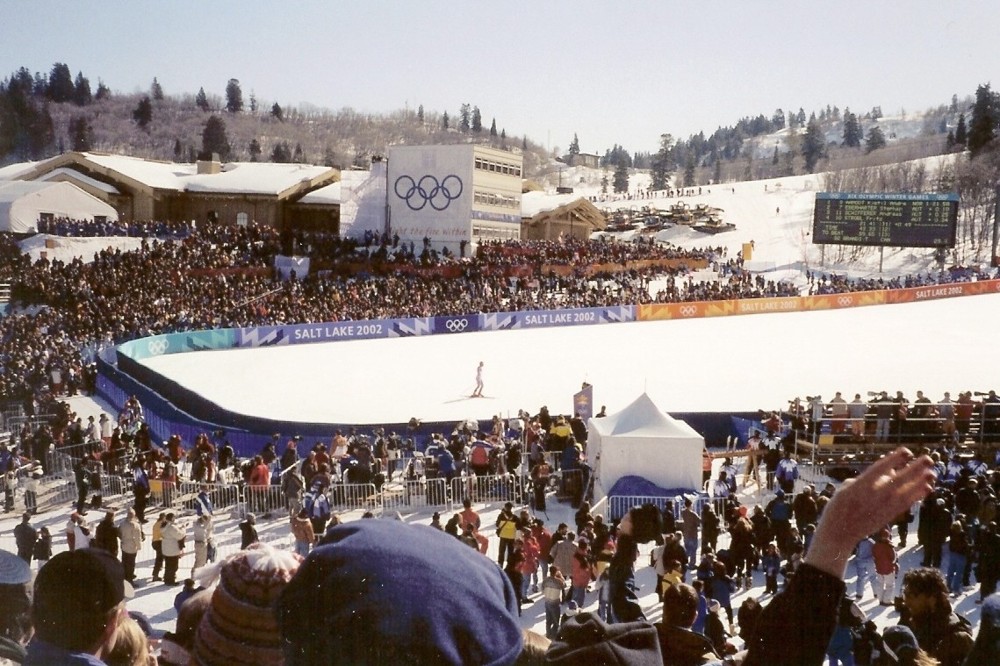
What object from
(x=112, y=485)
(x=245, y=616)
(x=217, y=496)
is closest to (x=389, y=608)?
(x=245, y=616)

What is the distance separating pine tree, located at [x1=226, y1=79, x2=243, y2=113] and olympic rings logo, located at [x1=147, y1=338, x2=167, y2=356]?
122958mm

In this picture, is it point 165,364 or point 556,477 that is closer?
point 556,477

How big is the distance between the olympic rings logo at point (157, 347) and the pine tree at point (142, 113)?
259ft

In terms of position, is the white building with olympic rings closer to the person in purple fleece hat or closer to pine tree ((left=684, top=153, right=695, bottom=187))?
the person in purple fleece hat

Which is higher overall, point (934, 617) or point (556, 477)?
point (934, 617)

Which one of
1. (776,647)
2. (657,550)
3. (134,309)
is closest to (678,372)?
(657,550)

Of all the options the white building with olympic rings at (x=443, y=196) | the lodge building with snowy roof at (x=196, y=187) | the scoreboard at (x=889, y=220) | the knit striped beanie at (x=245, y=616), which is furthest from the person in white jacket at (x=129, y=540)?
the scoreboard at (x=889, y=220)

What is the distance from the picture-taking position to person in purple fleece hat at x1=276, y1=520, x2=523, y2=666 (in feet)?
4.44

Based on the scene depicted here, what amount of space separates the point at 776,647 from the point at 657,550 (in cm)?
876

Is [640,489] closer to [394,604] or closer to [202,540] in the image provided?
[202,540]

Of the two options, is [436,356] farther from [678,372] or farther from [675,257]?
[675,257]

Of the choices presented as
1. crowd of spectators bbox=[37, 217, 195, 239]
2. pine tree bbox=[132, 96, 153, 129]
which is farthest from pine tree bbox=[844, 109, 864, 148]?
crowd of spectators bbox=[37, 217, 195, 239]

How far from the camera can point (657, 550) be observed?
→ 10016mm

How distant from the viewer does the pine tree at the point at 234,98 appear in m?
143
